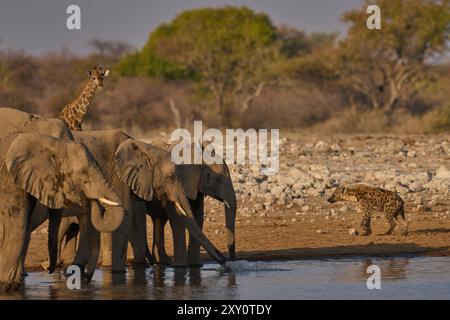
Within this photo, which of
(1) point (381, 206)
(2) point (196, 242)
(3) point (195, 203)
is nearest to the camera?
(2) point (196, 242)

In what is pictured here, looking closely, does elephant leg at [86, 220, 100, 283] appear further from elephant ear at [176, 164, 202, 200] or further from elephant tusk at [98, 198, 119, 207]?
elephant ear at [176, 164, 202, 200]

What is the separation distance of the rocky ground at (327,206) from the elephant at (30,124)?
6.50 ft

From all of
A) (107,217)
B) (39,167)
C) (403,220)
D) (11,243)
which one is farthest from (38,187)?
(403,220)

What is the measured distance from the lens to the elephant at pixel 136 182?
40.7 feet

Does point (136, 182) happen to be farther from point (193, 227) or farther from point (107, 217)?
point (107, 217)

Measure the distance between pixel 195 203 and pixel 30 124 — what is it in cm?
222

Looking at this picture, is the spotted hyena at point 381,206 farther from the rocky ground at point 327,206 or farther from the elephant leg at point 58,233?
the elephant leg at point 58,233

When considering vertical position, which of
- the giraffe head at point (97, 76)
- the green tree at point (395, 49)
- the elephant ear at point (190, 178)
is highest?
the green tree at point (395, 49)

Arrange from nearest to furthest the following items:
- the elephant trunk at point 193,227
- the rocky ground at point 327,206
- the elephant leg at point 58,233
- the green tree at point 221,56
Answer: the elephant leg at point 58,233
the elephant trunk at point 193,227
the rocky ground at point 327,206
the green tree at point 221,56

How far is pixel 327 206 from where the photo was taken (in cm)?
1736

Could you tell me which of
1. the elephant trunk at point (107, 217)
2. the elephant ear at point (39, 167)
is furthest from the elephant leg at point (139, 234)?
the elephant ear at point (39, 167)

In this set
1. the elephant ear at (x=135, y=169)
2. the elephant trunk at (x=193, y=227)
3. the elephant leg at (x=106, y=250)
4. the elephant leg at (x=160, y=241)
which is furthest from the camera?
the elephant leg at (x=160, y=241)
